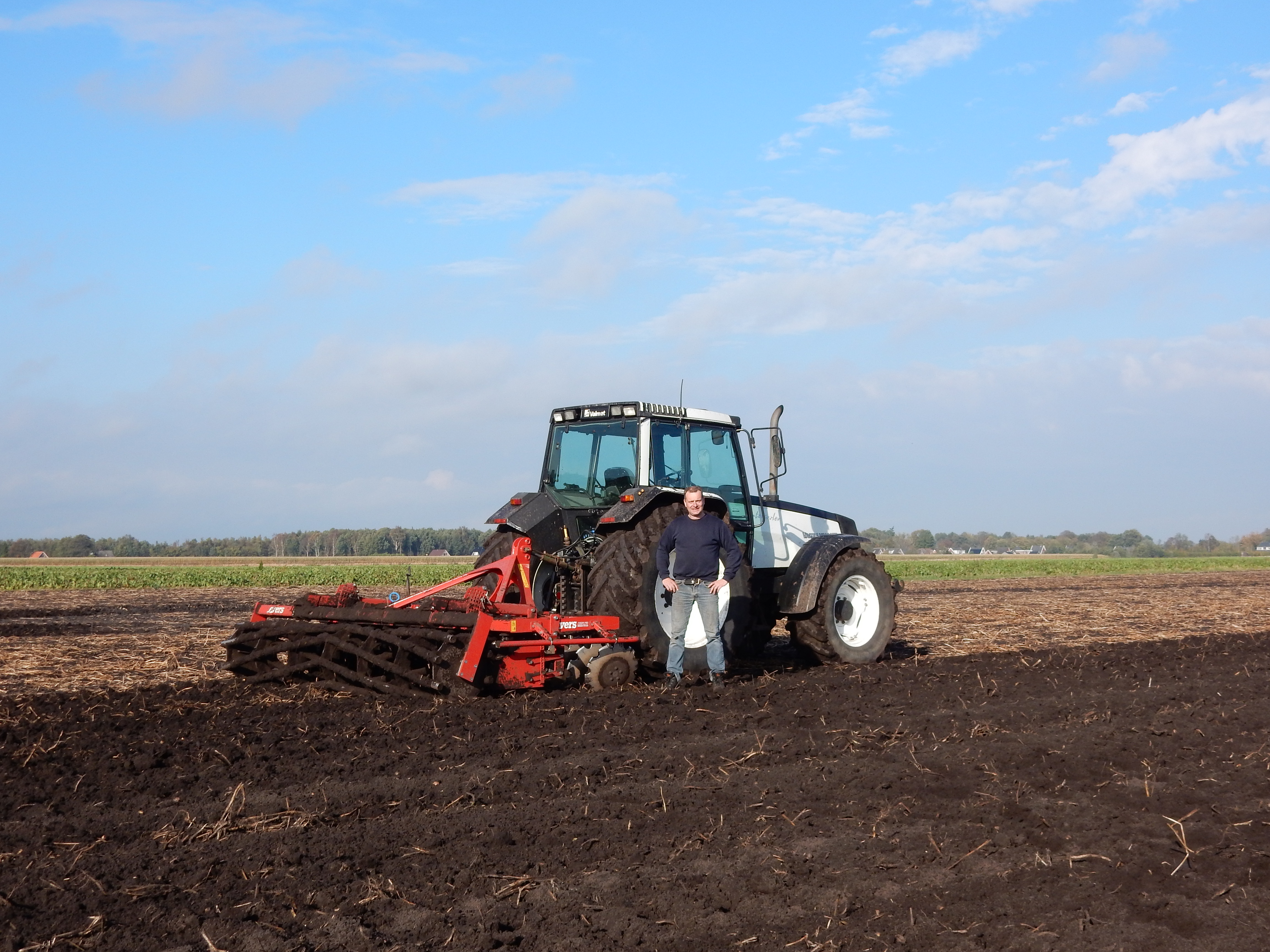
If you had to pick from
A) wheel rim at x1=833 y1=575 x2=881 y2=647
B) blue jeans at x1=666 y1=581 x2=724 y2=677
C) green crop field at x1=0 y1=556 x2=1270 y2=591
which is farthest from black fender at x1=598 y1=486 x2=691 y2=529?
green crop field at x1=0 y1=556 x2=1270 y2=591

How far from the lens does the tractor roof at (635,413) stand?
29.7ft

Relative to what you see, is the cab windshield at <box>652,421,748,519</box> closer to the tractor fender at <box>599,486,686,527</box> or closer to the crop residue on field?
the tractor fender at <box>599,486,686,527</box>

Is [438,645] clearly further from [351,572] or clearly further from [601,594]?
[351,572]

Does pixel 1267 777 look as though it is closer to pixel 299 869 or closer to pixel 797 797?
pixel 797 797

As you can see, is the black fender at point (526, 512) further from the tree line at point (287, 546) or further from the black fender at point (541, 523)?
the tree line at point (287, 546)

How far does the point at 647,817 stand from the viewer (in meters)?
4.89

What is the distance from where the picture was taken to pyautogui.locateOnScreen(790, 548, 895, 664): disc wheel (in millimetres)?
9711

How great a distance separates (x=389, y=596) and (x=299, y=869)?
211 inches

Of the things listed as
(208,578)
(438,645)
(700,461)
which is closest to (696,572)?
(700,461)

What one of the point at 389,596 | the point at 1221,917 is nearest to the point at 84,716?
the point at 389,596

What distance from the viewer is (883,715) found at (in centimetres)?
714

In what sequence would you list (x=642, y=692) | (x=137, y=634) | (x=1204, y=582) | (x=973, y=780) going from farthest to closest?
(x=1204, y=582), (x=137, y=634), (x=642, y=692), (x=973, y=780)

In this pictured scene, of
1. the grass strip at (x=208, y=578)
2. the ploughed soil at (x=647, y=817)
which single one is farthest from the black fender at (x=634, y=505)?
the grass strip at (x=208, y=578)

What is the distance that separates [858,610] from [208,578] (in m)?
25.5
